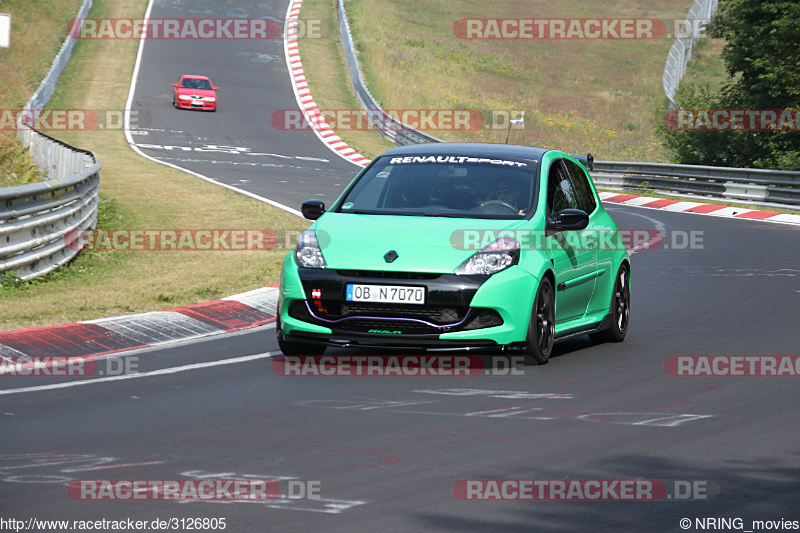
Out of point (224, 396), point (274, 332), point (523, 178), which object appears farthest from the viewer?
point (274, 332)

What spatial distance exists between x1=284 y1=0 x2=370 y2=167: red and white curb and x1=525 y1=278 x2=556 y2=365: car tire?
26854 mm

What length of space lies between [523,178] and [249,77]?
146 ft

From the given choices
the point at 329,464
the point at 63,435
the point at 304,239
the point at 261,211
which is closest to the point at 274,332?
the point at 304,239

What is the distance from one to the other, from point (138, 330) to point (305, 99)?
39058mm

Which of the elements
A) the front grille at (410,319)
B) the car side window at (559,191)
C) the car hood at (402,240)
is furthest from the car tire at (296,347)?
the car side window at (559,191)

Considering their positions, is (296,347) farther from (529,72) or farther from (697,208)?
(529,72)

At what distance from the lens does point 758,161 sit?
3316 centimetres

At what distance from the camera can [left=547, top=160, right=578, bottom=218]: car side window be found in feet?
32.3

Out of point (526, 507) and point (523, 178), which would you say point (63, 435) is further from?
point (523, 178)

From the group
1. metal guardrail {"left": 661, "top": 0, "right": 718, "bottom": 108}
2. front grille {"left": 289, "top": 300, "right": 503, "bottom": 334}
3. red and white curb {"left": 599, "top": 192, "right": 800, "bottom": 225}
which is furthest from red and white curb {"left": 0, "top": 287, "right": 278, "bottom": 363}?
metal guardrail {"left": 661, "top": 0, "right": 718, "bottom": 108}

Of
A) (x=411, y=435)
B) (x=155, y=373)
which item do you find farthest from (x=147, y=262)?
(x=411, y=435)

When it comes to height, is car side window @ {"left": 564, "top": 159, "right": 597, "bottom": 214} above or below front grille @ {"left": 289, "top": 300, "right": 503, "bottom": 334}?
above

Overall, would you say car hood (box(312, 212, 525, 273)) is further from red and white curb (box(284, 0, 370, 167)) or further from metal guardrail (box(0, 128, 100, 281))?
red and white curb (box(284, 0, 370, 167))

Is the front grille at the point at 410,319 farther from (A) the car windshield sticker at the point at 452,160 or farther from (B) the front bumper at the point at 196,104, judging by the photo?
(B) the front bumper at the point at 196,104
